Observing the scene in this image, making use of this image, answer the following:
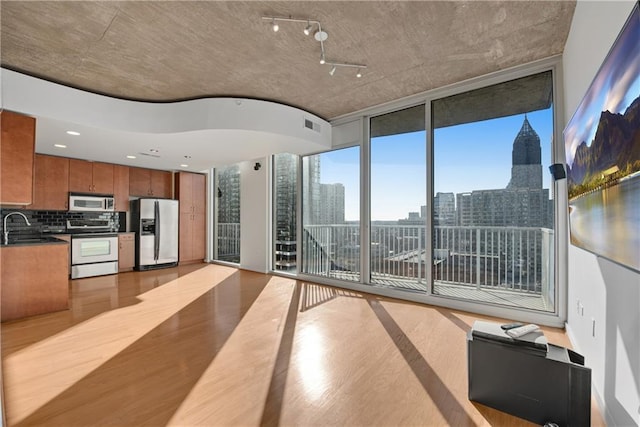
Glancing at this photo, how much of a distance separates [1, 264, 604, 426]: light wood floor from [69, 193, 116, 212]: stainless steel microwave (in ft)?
7.74

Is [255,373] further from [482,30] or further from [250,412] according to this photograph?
[482,30]

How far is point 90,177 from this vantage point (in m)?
5.80

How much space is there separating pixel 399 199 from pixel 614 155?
3.18 m

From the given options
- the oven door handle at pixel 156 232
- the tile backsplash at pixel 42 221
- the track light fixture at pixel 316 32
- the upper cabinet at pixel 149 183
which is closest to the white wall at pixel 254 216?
the oven door handle at pixel 156 232

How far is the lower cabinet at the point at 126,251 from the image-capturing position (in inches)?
240

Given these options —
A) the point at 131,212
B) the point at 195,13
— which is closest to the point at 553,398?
the point at 195,13

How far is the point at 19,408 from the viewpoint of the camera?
71.6 inches

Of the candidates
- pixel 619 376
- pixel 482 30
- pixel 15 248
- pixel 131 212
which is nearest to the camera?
pixel 619 376

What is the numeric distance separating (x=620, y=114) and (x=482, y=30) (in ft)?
6.61

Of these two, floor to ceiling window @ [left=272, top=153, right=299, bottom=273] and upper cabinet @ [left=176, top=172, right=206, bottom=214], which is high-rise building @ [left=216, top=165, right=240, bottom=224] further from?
floor to ceiling window @ [left=272, top=153, right=299, bottom=273]

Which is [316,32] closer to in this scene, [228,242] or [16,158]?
[16,158]

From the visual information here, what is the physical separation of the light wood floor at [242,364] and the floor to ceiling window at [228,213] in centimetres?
314

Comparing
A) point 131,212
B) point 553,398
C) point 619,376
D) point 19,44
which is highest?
point 19,44

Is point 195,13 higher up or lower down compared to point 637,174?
higher up
